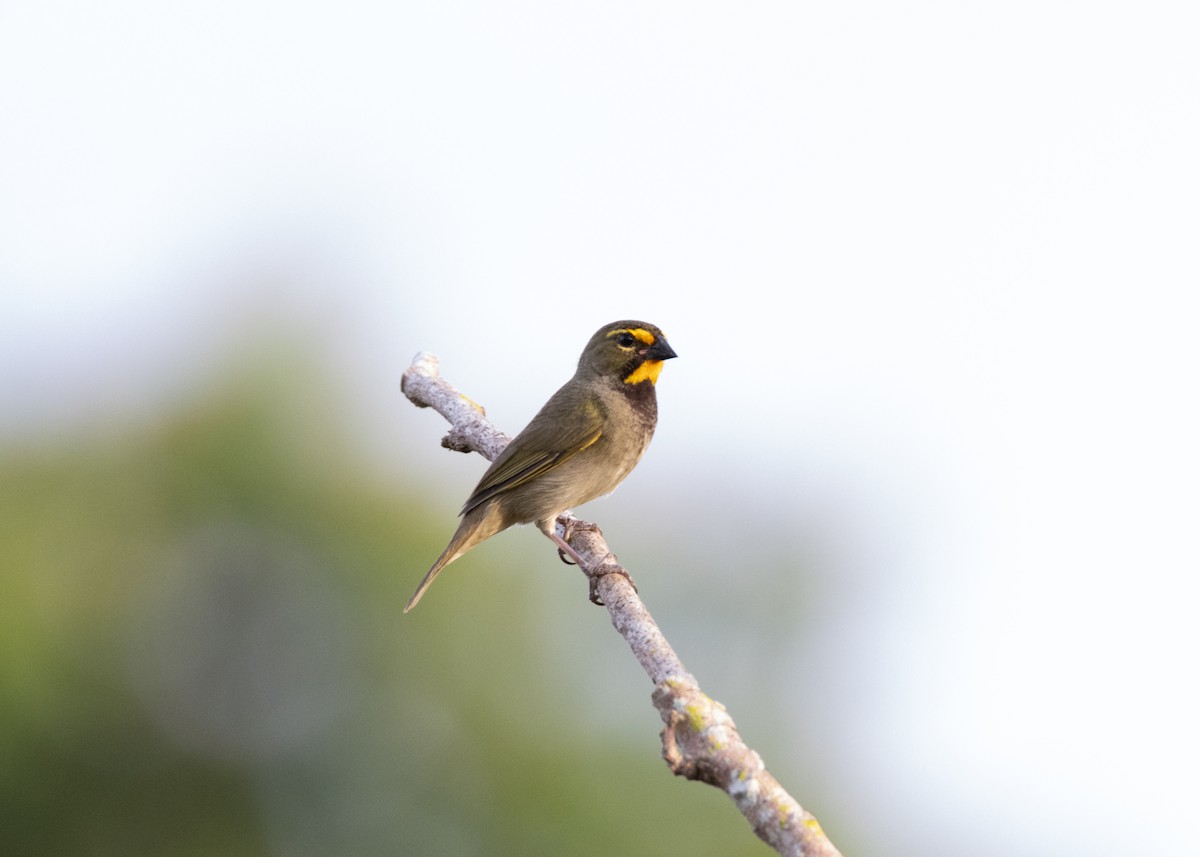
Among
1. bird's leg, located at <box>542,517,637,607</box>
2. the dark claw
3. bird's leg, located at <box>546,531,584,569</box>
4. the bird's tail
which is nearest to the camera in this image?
the dark claw

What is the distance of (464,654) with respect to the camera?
1712 centimetres

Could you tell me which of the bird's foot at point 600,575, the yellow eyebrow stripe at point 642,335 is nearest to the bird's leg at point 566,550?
the bird's foot at point 600,575

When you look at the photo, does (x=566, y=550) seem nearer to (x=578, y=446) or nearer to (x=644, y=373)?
(x=578, y=446)

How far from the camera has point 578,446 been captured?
24.4 ft

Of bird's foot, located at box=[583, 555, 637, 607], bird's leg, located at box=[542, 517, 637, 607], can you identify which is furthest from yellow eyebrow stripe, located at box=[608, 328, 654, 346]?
bird's foot, located at box=[583, 555, 637, 607]

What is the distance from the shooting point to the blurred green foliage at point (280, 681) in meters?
15.4

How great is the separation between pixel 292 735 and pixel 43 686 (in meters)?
3.21

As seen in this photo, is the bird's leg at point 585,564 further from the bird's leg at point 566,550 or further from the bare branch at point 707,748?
the bare branch at point 707,748

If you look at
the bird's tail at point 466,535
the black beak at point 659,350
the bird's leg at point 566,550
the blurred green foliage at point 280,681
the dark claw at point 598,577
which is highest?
the black beak at point 659,350

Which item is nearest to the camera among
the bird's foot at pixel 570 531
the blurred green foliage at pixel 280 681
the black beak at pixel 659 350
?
the bird's foot at pixel 570 531

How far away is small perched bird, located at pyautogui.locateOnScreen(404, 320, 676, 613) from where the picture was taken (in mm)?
7312

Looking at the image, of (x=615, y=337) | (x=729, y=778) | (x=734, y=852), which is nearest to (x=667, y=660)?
(x=729, y=778)

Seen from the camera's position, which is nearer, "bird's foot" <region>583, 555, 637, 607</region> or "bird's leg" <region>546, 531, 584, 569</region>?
"bird's foot" <region>583, 555, 637, 607</region>

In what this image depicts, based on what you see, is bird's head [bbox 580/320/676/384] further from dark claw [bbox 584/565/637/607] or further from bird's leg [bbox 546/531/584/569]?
dark claw [bbox 584/565/637/607]
